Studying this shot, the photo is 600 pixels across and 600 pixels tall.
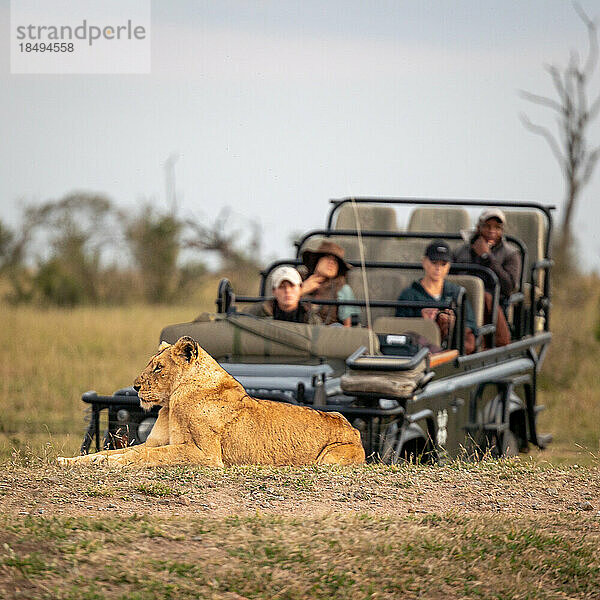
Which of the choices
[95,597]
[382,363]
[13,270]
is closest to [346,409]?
[382,363]

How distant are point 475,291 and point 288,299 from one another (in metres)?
1.69

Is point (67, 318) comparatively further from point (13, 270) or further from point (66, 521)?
point (66, 521)

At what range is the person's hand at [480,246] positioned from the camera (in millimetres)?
10938

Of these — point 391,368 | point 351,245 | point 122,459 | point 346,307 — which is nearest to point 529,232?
point 351,245

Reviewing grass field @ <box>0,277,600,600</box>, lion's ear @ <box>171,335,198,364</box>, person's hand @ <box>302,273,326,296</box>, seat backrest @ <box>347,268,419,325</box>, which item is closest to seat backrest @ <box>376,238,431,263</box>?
seat backrest @ <box>347,268,419,325</box>

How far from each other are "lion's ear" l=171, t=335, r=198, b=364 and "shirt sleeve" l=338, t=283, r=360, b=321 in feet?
9.15

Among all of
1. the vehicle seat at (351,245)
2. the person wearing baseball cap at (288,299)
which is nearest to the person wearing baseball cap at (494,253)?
the vehicle seat at (351,245)

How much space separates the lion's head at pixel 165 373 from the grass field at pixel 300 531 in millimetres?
546

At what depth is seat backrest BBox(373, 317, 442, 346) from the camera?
339 inches

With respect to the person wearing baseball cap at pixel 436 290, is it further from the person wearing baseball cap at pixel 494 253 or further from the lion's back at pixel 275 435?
the lion's back at pixel 275 435

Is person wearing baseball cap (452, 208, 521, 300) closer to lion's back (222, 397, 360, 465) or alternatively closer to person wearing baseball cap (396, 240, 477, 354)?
person wearing baseball cap (396, 240, 477, 354)

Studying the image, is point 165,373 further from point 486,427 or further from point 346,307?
point 486,427

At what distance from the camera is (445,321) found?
8.91 metres

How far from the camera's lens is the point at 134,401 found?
7312 mm
